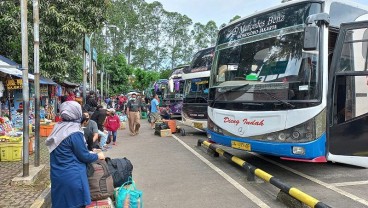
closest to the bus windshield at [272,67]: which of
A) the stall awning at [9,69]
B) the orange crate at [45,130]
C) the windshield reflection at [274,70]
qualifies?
the windshield reflection at [274,70]

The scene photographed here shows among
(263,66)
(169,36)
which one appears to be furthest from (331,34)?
(169,36)

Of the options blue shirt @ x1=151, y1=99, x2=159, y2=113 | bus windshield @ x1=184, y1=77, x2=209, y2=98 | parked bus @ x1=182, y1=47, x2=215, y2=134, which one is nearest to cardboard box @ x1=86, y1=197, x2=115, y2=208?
parked bus @ x1=182, y1=47, x2=215, y2=134

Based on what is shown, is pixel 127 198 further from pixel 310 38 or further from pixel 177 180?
pixel 310 38

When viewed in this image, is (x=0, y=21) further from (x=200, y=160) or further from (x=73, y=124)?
(x=73, y=124)

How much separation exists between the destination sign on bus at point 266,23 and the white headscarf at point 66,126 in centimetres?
423

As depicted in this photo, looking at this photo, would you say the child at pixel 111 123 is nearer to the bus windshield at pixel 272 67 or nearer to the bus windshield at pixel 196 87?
the bus windshield at pixel 196 87

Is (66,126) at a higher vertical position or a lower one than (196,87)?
lower

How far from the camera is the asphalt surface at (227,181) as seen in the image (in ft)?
18.5

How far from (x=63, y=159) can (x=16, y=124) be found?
Answer: 9697 mm

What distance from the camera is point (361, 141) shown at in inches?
233

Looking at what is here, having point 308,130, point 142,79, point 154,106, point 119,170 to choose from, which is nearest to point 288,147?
point 308,130

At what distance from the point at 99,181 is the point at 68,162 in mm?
607

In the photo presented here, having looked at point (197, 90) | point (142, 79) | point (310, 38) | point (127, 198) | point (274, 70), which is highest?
point (142, 79)

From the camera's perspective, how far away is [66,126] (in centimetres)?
381
